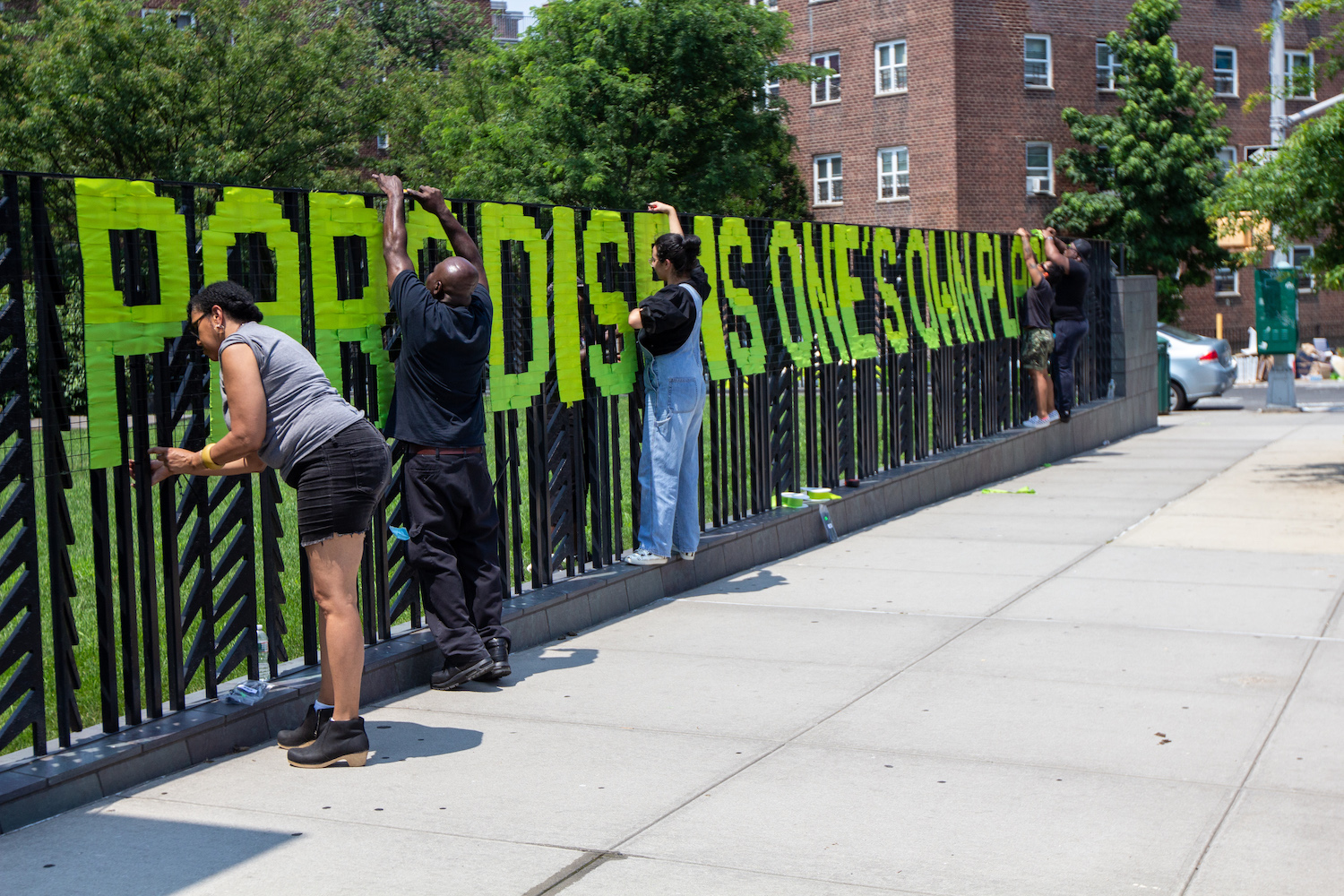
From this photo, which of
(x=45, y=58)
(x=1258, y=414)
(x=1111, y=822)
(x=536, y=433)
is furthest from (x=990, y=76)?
(x=1111, y=822)

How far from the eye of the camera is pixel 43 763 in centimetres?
464

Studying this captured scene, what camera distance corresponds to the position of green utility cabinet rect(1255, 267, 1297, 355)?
73.7 ft

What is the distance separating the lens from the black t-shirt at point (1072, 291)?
614 inches

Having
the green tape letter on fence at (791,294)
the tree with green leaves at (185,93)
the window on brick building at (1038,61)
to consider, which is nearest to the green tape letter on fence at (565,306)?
the green tape letter on fence at (791,294)

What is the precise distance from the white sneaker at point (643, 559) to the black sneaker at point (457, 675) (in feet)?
6.74

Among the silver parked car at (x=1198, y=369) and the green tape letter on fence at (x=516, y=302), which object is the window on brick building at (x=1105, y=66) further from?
the green tape letter on fence at (x=516, y=302)

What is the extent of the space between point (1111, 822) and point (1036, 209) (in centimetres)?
4060

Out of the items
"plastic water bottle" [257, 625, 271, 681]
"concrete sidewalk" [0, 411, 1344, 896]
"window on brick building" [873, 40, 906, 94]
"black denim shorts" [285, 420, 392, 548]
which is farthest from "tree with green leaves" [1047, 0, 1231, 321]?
"black denim shorts" [285, 420, 392, 548]

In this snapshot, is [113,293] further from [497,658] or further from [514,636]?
[514,636]

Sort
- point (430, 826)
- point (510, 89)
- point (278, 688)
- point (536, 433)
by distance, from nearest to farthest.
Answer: point (430, 826)
point (278, 688)
point (536, 433)
point (510, 89)

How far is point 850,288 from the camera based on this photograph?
1136 centimetres

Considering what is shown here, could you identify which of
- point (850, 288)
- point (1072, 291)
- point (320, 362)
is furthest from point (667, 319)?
point (1072, 291)

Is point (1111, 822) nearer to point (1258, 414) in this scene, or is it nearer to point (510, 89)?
point (1258, 414)

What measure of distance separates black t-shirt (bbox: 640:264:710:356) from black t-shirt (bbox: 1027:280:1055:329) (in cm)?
839
